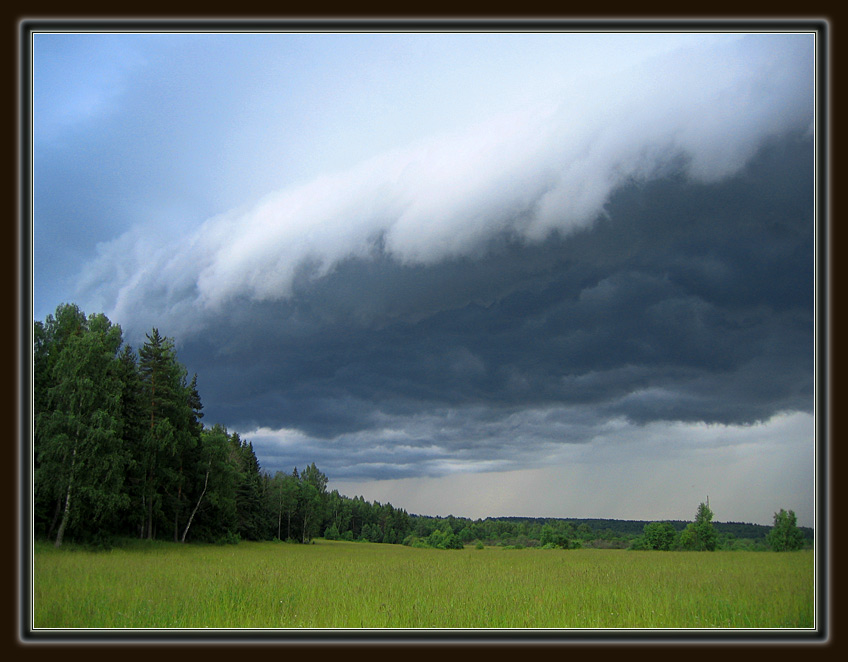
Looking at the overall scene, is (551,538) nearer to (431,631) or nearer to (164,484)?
(164,484)

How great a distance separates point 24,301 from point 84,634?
21.1 ft

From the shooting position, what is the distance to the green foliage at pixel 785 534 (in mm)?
10323

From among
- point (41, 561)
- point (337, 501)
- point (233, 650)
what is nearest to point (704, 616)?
point (233, 650)

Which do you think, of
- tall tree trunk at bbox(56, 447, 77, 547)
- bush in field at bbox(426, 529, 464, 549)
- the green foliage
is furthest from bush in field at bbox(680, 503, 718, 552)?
tall tree trunk at bbox(56, 447, 77, 547)

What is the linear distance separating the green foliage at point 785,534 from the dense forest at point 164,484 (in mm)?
40

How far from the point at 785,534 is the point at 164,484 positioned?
2939 centimetres

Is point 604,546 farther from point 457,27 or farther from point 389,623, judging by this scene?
point 457,27

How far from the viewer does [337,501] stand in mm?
46781

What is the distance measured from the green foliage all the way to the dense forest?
0.13 ft

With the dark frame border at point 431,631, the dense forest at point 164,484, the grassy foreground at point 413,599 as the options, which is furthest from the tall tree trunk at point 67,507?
the dark frame border at point 431,631

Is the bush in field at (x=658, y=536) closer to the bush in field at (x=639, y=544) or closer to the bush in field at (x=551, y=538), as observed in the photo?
the bush in field at (x=639, y=544)

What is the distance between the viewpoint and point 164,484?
29.1 meters

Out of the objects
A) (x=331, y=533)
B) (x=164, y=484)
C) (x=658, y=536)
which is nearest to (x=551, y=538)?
(x=658, y=536)

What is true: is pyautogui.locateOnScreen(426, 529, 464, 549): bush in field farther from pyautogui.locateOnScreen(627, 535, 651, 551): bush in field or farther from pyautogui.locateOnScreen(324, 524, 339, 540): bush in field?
pyautogui.locateOnScreen(627, 535, 651, 551): bush in field
